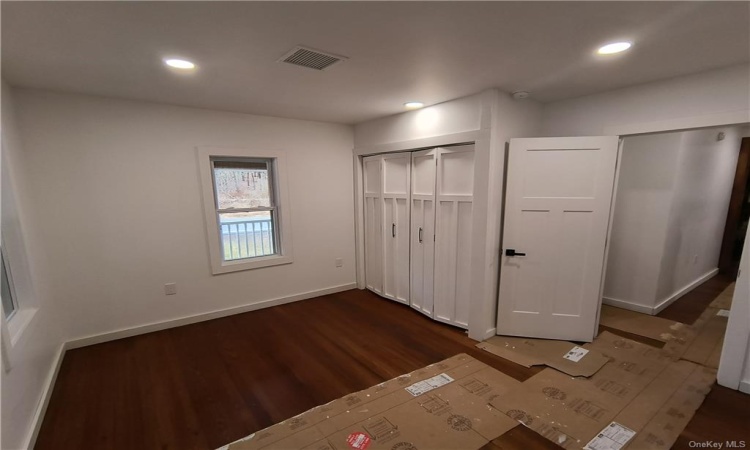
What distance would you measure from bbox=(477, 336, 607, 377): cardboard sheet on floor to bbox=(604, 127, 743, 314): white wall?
4.79 feet

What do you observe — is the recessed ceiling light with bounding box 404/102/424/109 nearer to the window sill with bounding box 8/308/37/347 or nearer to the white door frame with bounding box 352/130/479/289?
the white door frame with bounding box 352/130/479/289

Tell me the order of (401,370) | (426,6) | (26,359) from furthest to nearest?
(401,370)
(26,359)
(426,6)

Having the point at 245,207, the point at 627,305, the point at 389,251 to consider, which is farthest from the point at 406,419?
the point at 627,305

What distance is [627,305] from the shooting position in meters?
3.60

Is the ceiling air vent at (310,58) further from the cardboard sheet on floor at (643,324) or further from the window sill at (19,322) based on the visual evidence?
the cardboard sheet on floor at (643,324)

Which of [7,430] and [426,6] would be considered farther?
[7,430]

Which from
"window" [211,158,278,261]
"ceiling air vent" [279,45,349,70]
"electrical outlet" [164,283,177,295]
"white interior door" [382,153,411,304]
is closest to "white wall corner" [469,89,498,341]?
"white interior door" [382,153,411,304]

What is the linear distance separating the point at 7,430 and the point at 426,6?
9.51 feet

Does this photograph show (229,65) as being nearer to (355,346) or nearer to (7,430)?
(7,430)

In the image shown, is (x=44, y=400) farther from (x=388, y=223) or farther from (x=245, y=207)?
(x=388, y=223)

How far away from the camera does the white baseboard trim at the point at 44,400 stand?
1789mm

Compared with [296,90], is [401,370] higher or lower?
lower

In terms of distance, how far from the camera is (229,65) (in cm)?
205

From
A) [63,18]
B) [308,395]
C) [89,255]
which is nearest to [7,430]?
[308,395]
